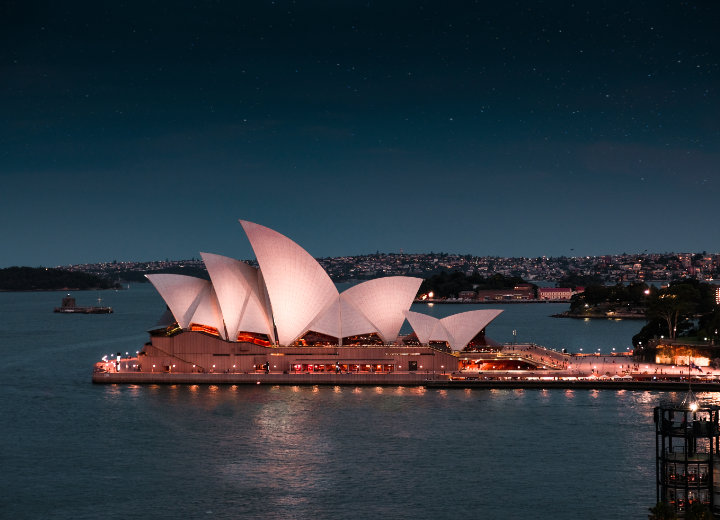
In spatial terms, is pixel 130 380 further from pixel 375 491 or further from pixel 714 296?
pixel 714 296

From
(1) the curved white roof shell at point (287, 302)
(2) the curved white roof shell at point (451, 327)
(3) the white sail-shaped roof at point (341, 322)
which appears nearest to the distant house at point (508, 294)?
(2) the curved white roof shell at point (451, 327)

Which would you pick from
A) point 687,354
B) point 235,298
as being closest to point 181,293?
point 235,298

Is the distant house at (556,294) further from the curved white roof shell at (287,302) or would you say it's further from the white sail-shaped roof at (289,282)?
the white sail-shaped roof at (289,282)

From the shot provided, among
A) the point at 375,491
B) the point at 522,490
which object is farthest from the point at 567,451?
the point at 375,491

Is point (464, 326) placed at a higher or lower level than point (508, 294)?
lower

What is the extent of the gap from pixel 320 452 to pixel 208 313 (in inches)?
816

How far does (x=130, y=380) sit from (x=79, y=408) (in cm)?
721

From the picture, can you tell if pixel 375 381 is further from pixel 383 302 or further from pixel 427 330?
pixel 383 302

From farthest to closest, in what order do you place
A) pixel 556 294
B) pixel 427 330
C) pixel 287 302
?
pixel 556 294 < pixel 427 330 < pixel 287 302

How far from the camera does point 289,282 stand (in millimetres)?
48625

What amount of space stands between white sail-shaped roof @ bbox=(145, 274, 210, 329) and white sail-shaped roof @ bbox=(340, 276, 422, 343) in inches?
318

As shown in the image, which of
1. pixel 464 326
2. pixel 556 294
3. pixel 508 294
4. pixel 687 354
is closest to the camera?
pixel 464 326

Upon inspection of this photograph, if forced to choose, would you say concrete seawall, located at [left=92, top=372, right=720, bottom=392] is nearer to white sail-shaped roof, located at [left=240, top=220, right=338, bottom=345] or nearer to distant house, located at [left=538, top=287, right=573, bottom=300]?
white sail-shaped roof, located at [left=240, top=220, right=338, bottom=345]

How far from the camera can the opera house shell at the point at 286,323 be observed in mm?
47875
